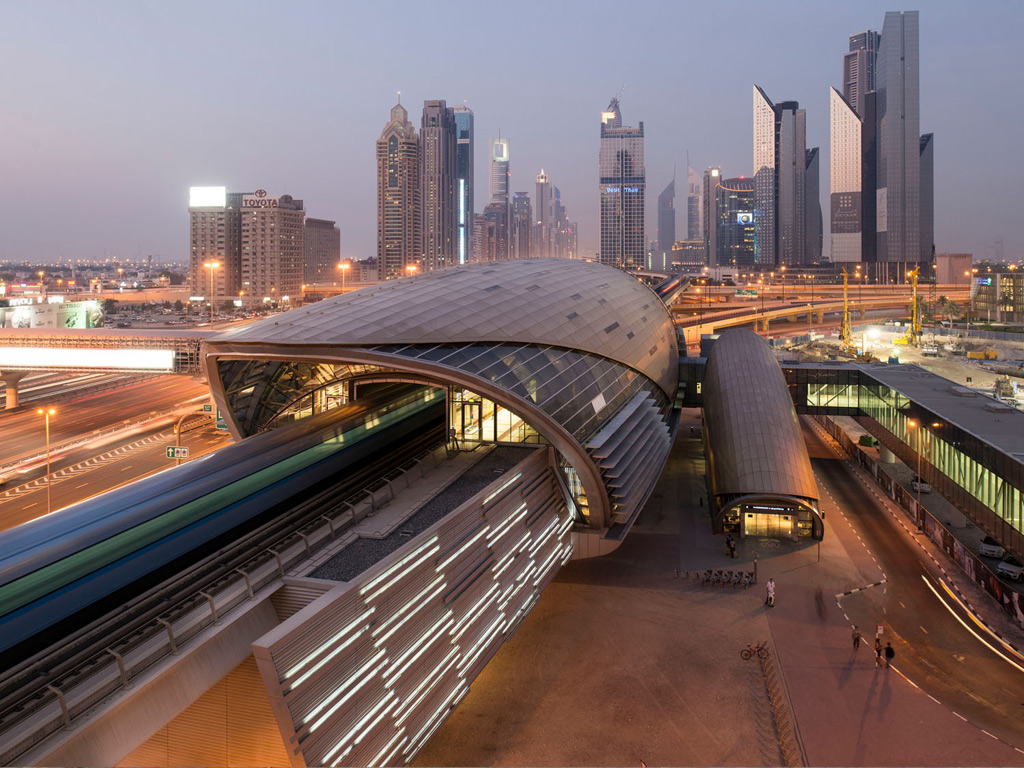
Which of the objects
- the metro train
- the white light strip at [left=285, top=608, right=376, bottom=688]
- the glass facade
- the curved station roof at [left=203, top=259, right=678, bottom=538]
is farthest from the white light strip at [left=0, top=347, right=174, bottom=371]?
the glass facade

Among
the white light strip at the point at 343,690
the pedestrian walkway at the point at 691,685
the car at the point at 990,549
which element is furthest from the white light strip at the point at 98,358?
the car at the point at 990,549

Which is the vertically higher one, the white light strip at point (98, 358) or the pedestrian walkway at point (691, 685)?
the white light strip at point (98, 358)

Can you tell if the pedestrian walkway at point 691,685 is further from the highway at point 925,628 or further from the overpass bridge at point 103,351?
the overpass bridge at point 103,351

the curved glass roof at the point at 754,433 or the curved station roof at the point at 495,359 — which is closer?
the curved station roof at the point at 495,359

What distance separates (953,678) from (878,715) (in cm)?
370

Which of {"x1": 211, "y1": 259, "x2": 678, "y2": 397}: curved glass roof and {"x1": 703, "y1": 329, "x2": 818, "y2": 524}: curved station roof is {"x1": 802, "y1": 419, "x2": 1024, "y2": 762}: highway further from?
{"x1": 211, "y1": 259, "x2": 678, "y2": 397}: curved glass roof

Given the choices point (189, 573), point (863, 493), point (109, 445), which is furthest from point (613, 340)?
point (109, 445)

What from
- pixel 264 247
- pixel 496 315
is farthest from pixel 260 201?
pixel 496 315

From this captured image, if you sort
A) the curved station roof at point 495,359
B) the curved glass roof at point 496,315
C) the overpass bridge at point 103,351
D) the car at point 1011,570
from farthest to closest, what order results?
the overpass bridge at point 103,351
the car at point 1011,570
the curved glass roof at point 496,315
the curved station roof at point 495,359

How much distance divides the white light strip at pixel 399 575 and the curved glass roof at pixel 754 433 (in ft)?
69.1

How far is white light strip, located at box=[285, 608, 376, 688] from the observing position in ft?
42.8

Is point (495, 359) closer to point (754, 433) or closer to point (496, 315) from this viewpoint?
point (496, 315)

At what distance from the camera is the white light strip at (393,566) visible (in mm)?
15156

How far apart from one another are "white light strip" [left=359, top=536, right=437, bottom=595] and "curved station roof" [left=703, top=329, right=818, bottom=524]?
67.6 ft
